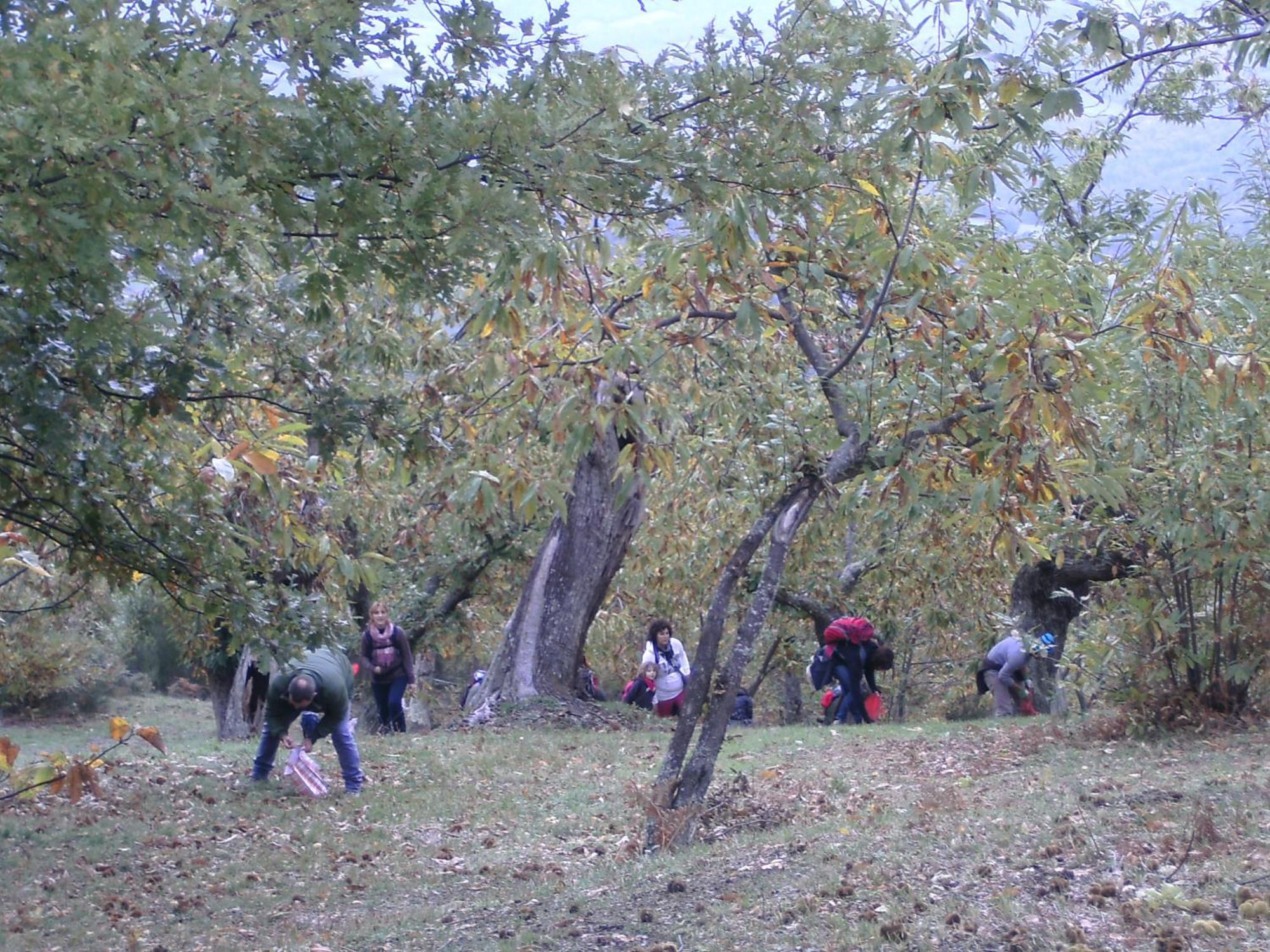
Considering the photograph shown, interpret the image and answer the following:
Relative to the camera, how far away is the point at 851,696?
16.2 metres

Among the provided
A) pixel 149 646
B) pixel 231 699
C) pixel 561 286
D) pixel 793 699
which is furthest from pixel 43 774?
pixel 149 646

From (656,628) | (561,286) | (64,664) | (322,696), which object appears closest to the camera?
(561,286)

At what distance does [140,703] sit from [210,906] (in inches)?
1204

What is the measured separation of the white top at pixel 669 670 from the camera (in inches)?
618

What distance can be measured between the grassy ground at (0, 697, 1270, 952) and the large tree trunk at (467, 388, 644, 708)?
2467 millimetres

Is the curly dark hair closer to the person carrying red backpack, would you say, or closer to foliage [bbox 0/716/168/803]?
the person carrying red backpack

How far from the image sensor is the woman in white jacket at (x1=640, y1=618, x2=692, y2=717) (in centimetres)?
1553

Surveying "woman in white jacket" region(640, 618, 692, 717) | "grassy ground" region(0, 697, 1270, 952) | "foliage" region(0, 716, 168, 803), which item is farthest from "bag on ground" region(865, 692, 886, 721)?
"foliage" region(0, 716, 168, 803)

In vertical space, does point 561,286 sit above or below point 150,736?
above

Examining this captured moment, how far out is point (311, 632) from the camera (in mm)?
5508

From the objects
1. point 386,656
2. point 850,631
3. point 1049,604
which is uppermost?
point 1049,604

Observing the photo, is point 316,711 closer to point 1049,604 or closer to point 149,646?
point 1049,604

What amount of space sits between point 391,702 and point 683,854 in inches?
327

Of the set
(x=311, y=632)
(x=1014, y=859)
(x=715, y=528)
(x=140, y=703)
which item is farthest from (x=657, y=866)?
(x=140, y=703)
